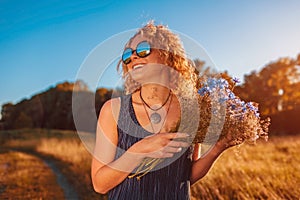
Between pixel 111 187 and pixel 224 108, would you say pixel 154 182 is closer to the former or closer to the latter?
pixel 111 187

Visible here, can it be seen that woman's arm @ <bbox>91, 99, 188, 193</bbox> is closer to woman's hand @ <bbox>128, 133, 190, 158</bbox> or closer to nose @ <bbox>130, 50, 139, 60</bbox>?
woman's hand @ <bbox>128, 133, 190, 158</bbox>

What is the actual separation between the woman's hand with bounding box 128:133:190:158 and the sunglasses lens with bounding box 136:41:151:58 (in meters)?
0.52

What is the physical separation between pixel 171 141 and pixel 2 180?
10627 mm

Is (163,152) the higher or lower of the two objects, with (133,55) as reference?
lower

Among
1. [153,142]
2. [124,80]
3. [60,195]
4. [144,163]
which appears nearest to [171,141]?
[153,142]

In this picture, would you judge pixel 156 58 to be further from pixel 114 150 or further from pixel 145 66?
pixel 114 150

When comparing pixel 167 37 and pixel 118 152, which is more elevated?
pixel 167 37

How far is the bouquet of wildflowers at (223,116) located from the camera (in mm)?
1960

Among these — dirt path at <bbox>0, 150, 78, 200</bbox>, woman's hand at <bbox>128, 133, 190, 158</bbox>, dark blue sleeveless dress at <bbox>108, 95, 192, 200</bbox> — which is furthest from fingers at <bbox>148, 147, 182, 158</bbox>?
dirt path at <bbox>0, 150, 78, 200</bbox>

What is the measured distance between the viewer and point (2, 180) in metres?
11.0

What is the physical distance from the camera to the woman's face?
6.64 feet

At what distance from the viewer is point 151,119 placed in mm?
2014

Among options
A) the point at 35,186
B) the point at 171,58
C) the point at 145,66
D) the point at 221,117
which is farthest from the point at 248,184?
the point at 35,186

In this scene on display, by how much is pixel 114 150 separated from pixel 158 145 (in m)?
0.34
